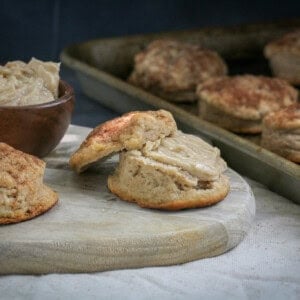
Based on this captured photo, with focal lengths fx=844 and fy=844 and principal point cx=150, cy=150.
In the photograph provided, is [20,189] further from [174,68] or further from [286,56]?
[286,56]

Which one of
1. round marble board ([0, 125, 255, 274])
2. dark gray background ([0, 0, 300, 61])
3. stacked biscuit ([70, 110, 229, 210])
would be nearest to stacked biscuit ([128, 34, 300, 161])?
dark gray background ([0, 0, 300, 61])

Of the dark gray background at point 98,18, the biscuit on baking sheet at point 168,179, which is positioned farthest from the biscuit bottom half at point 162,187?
the dark gray background at point 98,18

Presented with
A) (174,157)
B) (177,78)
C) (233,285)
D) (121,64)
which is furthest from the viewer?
(121,64)

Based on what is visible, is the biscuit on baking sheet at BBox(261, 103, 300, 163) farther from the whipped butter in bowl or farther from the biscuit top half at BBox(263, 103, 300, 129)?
the whipped butter in bowl

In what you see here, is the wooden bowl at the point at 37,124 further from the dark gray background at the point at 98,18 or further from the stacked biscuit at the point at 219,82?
the dark gray background at the point at 98,18

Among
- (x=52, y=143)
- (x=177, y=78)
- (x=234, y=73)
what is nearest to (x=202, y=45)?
(x=234, y=73)

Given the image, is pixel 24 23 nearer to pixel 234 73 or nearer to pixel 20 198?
pixel 234 73

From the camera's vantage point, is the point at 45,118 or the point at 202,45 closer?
the point at 45,118
